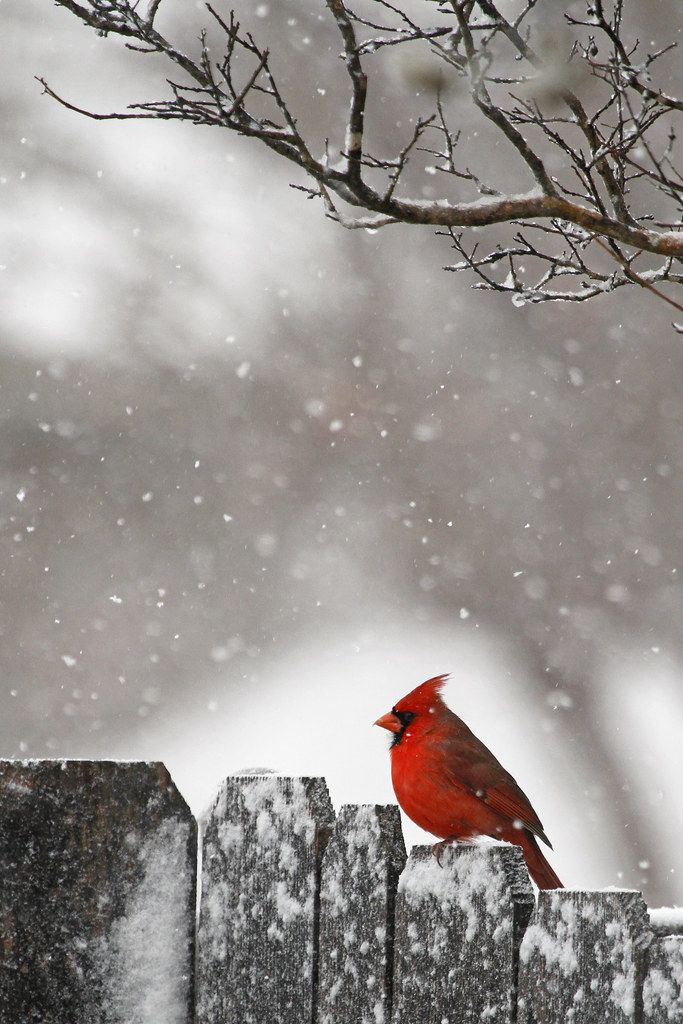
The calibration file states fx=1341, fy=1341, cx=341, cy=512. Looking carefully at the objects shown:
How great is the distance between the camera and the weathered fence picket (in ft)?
5.81

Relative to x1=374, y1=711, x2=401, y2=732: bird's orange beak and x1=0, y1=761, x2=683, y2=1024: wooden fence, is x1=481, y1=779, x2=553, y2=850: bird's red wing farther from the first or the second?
x1=0, y1=761, x2=683, y2=1024: wooden fence

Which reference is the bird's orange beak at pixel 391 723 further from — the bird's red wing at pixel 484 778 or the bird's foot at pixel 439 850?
the bird's foot at pixel 439 850

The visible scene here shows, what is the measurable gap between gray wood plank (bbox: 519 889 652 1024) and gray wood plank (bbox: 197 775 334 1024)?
331 millimetres

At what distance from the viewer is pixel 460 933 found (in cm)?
160

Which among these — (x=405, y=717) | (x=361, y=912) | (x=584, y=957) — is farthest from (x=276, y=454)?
(x=584, y=957)

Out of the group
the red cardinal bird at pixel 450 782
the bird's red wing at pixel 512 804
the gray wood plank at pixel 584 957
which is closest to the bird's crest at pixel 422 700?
the red cardinal bird at pixel 450 782

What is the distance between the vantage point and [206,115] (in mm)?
1877

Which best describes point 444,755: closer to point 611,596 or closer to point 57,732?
point 611,596

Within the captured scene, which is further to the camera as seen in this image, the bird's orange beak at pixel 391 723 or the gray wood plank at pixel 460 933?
the bird's orange beak at pixel 391 723

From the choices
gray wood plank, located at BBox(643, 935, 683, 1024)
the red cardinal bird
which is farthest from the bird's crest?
gray wood plank, located at BBox(643, 935, 683, 1024)

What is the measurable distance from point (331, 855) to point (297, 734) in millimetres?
5784

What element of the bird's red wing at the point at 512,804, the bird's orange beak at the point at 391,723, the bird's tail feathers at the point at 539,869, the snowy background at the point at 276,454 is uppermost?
the snowy background at the point at 276,454

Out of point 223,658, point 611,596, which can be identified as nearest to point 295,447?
point 223,658

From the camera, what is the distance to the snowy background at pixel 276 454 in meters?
6.73
